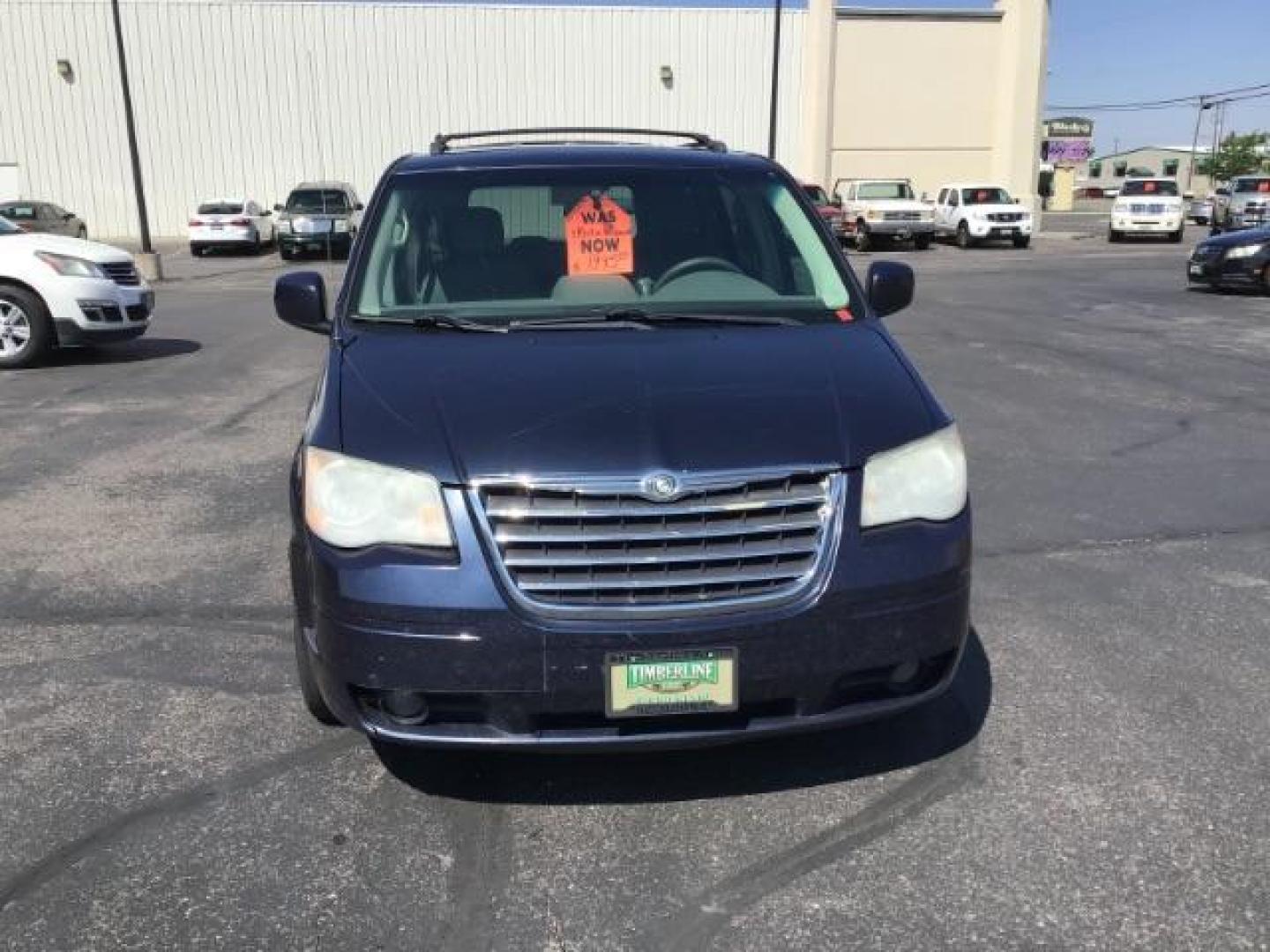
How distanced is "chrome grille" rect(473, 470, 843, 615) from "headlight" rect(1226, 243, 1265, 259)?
17.1 m

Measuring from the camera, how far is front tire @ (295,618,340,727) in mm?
3324

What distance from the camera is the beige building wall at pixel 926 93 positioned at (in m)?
38.7

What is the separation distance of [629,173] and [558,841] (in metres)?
2.45

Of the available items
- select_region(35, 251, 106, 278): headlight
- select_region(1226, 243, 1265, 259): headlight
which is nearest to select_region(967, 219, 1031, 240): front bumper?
select_region(1226, 243, 1265, 259): headlight

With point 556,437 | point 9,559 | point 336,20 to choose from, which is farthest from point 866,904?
point 336,20

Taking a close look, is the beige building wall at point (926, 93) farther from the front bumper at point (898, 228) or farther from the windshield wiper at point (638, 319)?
the windshield wiper at point (638, 319)

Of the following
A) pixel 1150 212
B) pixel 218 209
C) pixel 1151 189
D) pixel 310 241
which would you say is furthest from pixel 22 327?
pixel 1151 189

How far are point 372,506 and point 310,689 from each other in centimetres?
92

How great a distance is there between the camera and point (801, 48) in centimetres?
3891

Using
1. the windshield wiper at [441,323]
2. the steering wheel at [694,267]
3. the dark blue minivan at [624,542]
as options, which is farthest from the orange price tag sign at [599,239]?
the dark blue minivan at [624,542]

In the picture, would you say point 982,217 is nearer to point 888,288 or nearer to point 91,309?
point 91,309

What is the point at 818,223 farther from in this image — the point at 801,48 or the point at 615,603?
the point at 801,48

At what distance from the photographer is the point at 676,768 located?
3367mm

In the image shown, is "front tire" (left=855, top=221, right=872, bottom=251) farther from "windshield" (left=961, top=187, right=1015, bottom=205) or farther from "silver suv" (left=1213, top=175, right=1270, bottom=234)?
"silver suv" (left=1213, top=175, right=1270, bottom=234)
